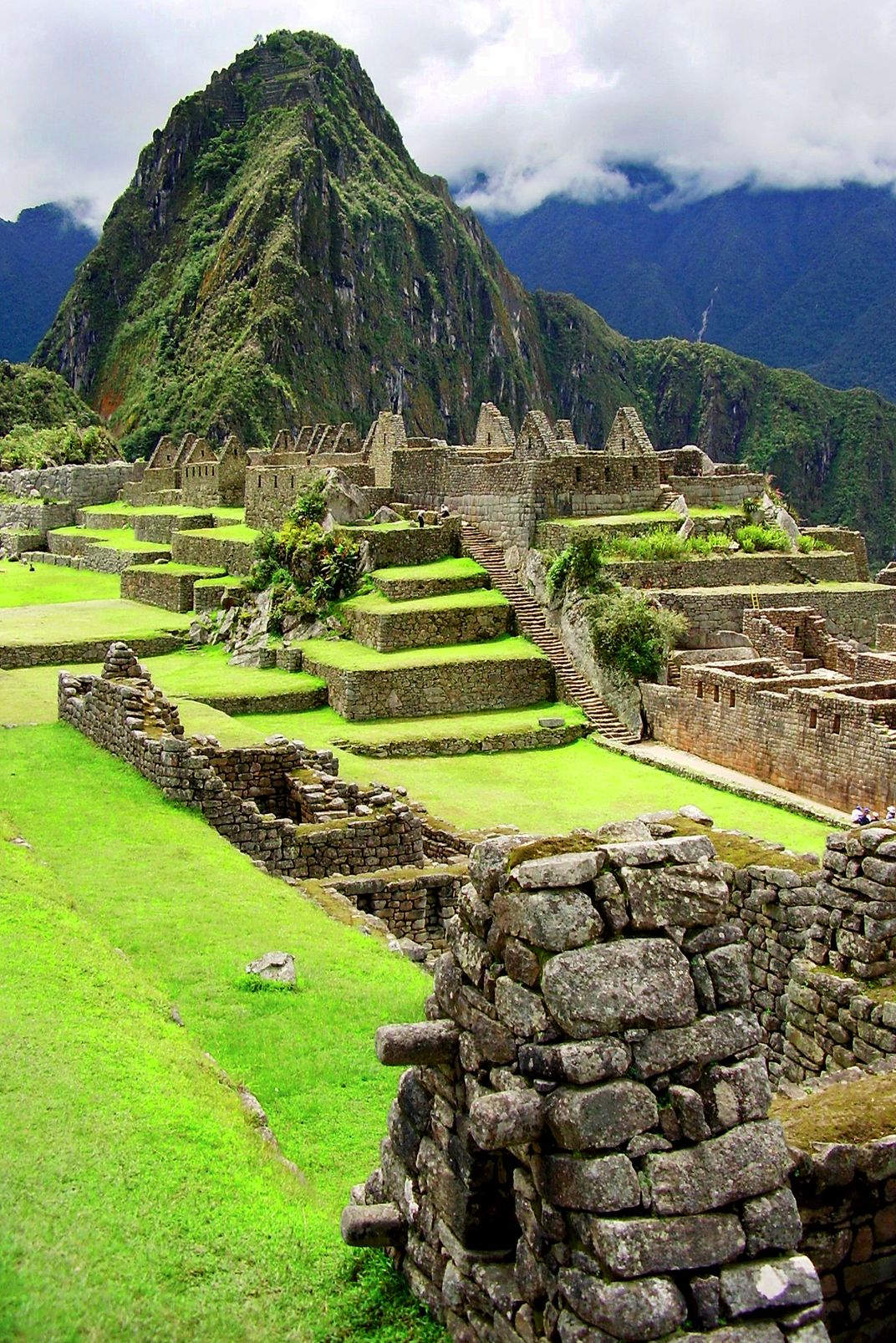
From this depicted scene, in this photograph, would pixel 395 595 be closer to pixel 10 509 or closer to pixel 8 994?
pixel 8 994

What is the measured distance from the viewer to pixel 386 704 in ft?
79.1

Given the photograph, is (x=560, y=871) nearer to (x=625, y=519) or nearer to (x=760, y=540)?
(x=760, y=540)

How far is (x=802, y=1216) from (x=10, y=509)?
235 ft

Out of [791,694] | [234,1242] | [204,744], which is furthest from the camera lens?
[791,694]

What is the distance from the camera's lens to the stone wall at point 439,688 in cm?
2400

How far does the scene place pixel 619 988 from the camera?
3850 mm

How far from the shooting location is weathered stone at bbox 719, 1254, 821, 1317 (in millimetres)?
3742

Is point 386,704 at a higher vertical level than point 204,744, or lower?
lower

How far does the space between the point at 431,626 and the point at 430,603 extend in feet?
3.09

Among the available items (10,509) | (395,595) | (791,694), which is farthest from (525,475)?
(10,509)

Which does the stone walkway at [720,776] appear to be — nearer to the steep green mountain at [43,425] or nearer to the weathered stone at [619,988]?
the weathered stone at [619,988]

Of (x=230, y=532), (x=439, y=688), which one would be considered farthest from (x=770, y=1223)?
(x=230, y=532)

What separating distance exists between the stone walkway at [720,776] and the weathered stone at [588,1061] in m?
13.5

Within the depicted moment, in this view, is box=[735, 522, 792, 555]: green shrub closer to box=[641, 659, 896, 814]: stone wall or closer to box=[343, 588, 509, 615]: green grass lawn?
box=[343, 588, 509, 615]: green grass lawn
